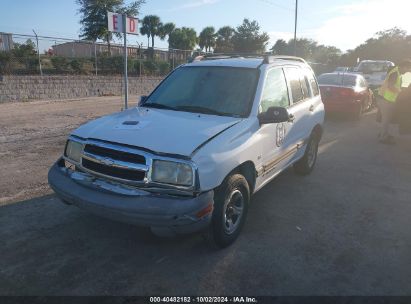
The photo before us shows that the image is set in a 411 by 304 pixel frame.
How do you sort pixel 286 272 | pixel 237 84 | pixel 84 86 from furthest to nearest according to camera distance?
pixel 84 86 < pixel 237 84 < pixel 286 272

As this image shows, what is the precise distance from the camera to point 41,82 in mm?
14664

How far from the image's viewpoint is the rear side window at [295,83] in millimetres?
5043

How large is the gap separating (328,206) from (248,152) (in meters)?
1.88

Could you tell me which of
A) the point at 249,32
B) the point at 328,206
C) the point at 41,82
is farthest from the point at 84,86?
the point at 249,32

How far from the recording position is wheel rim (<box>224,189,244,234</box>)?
360 cm

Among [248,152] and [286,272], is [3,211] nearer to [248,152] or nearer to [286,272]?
[248,152]

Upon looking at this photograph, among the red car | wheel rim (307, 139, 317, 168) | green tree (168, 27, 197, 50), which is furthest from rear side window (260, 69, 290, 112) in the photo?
green tree (168, 27, 197, 50)

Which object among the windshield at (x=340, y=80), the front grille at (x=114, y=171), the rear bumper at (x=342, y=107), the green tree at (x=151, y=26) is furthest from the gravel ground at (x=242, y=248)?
the green tree at (x=151, y=26)

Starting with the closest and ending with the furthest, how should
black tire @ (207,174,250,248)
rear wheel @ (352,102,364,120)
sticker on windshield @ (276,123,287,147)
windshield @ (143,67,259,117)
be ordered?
1. black tire @ (207,174,250,248)
2. windshield @ (143,67,259,117)
3. sticker on windshield @ (276,123,287,147)
4. rear wheel @ (352,102,364,120)

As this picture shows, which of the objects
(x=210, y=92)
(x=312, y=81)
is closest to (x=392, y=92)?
(x=312, y=81)

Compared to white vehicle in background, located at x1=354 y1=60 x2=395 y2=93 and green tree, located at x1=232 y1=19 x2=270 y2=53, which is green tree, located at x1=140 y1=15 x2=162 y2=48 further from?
white vehicle in background, located at x1=354 y1=60 x2=395 y2=93

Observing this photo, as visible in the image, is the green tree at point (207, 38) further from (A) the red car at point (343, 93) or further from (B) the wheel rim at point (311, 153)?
(B) the wheel rim at point (311, 153)

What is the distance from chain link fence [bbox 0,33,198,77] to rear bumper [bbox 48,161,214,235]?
1133 centimetres

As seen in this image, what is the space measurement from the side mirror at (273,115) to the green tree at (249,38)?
54.2 m
